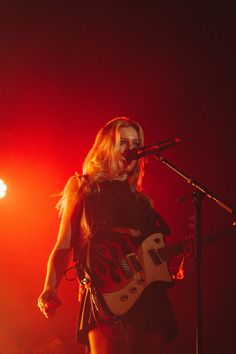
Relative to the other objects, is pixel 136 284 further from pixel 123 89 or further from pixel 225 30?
pixel 225 30

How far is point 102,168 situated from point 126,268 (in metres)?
0.69

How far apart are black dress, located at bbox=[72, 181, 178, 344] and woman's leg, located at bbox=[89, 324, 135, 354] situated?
4 centimetres

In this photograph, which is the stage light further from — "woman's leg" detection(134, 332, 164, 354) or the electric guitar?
"woman's leg" detection(134, 332, 164, 354)

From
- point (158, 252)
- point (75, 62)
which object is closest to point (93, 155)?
point (158, 252)

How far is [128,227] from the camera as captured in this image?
2398mm

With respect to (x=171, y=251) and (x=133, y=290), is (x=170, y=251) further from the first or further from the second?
(x=133, y=290)

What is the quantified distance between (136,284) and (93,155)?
945 mm

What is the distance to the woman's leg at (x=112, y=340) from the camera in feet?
6.78

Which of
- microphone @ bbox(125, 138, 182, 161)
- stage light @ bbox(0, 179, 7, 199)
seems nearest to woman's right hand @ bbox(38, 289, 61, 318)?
microphone @ bbox(125, 138, 182, 161)

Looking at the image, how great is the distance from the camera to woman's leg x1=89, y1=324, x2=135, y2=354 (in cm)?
207

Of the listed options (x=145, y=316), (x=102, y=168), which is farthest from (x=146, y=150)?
(x=145, y=316)

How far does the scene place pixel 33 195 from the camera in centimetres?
445

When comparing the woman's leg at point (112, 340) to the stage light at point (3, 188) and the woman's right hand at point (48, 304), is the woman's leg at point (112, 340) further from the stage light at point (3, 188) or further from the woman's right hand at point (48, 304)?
the stage light at point (3, 188)

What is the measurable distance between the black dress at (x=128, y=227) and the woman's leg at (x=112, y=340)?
40 mm
